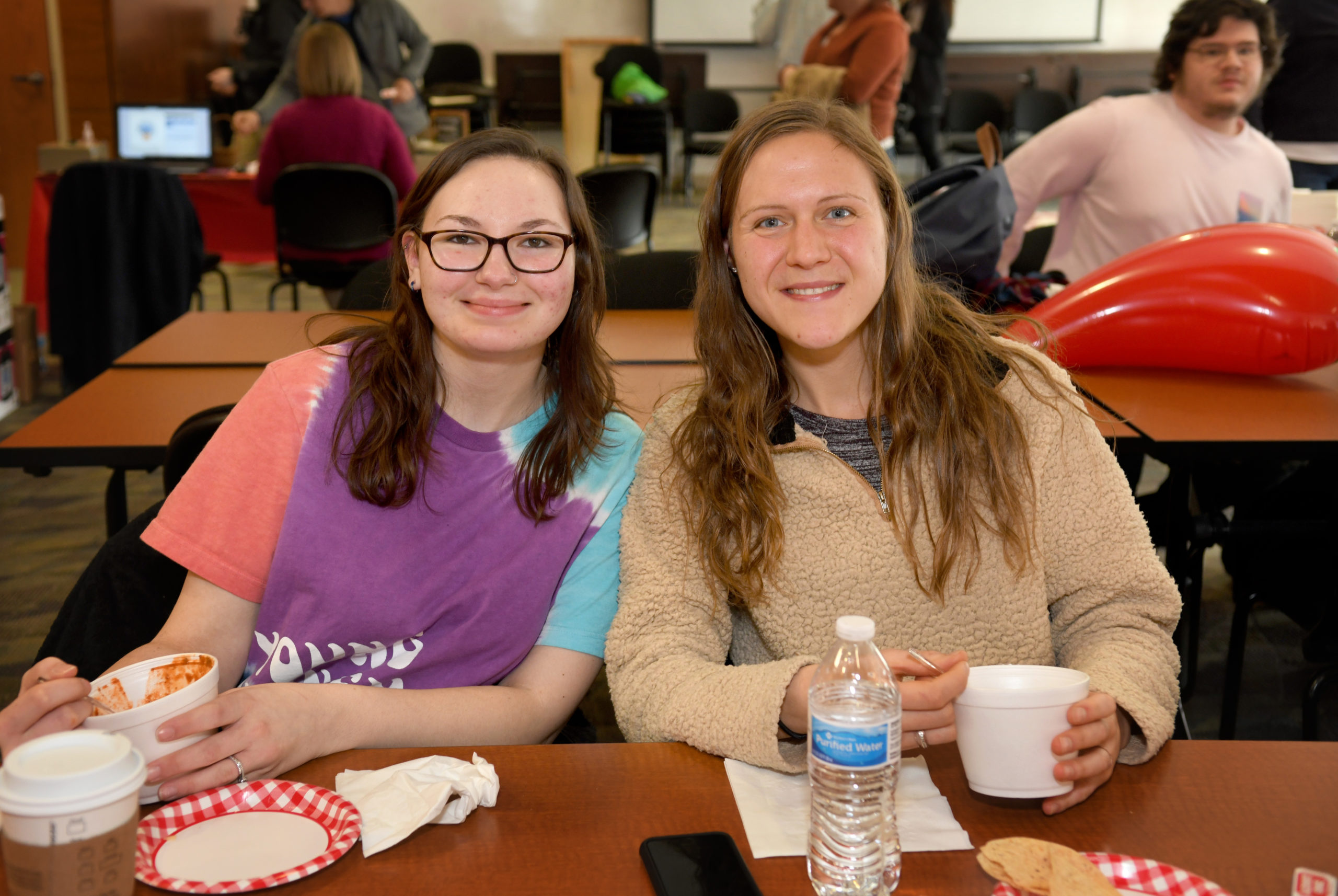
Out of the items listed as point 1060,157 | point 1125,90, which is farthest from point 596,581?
point 1125,90

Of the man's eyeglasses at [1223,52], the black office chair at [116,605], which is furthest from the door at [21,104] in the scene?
the man's eyeglasses at [1223,52]

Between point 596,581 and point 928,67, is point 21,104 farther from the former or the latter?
point 596,581

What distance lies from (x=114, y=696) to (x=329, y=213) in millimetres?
4075

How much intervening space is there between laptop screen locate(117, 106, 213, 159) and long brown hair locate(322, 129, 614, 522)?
5511mm

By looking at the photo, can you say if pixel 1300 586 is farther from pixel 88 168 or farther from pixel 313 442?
pixel 88 168

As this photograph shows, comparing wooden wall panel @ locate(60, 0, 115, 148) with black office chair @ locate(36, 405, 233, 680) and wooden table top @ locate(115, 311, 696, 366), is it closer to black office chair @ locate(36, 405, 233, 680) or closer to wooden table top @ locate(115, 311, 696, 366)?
wooden table top @ locate(115, 311, 696, 366)

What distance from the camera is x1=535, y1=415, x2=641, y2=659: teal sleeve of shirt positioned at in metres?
1.33

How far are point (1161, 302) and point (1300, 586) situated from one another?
1.96 feet

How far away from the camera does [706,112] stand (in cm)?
994

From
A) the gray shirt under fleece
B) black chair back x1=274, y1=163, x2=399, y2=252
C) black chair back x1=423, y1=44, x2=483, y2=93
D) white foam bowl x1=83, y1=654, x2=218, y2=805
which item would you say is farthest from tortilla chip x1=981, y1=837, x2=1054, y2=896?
black chair back x1=423, y1=44, x2=483, y2=93

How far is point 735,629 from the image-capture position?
1421mm

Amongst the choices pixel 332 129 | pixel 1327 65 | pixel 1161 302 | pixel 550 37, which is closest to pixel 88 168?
pixel 332 129

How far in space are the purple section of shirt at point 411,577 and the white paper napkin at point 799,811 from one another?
1.35 ft

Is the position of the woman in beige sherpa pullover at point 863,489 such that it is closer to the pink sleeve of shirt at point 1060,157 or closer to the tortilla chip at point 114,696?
the tortilla chip at point 114,696
